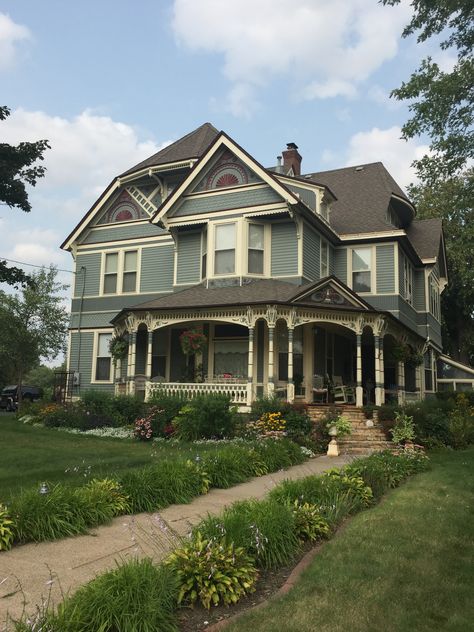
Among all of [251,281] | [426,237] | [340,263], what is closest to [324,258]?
[340,263]

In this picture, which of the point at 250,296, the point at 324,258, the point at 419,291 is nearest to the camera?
the point at 250,296

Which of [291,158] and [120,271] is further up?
[291,158]

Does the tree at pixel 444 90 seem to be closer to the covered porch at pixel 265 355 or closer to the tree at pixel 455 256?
the covered porch at pixel 265 355

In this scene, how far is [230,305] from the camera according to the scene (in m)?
16.5

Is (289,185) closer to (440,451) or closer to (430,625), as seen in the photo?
(440,451)

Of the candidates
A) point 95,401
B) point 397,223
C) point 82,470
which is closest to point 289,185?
point 397,223

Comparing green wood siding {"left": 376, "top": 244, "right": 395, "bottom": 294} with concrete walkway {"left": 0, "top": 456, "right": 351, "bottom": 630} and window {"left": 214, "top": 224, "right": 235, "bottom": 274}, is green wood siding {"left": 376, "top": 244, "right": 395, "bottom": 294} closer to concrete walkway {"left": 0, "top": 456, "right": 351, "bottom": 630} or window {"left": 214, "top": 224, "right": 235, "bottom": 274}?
window {"left": 214, "top": 224, "right": 235, "bottom": 274}

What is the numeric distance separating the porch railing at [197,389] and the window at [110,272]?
7.35 m

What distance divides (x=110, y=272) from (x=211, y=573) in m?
20.5

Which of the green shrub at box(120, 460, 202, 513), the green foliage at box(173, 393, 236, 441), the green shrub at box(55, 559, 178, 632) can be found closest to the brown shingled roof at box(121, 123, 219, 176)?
the green foliage at box(173, 393, 236, 441)

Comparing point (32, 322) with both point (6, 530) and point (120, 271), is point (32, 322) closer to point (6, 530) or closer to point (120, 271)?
point (120, 271)

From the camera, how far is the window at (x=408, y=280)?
21797mm

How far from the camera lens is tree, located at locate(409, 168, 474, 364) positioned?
31078 millimetres

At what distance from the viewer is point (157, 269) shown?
73.9ft
